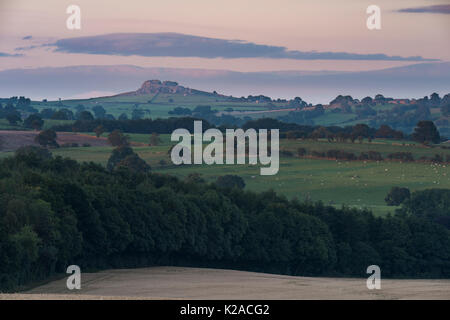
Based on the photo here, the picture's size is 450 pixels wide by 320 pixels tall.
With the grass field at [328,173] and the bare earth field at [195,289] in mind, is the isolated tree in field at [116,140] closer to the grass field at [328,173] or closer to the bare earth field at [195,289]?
the grass field at [328,173]

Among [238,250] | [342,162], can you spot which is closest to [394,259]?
[238,250]

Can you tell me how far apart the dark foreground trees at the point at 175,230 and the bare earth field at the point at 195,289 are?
2834mm

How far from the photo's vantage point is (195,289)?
4266 centimetres

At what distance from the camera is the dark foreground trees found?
172 ft

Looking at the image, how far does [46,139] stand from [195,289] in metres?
114

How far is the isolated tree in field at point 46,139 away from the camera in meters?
150

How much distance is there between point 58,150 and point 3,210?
100615 millimetres

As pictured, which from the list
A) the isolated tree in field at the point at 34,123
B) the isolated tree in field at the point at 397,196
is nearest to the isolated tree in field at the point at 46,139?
the isolated tree in field at the point at 34,123

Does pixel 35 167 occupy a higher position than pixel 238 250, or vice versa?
pixel 35 167

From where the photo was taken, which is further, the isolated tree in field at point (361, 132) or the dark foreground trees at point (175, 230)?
the isolated tree in field at point (361, 132)

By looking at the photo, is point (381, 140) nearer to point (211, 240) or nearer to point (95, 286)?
point (211, 240)

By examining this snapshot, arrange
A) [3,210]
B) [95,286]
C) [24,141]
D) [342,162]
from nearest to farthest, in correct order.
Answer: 1. [95,286]
2. [3,210]
3. [24,141]
4. [342,162]

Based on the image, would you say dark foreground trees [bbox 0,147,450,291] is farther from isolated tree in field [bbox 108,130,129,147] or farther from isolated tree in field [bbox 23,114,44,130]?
isolated tree in field [bbox 23,114,44,130]

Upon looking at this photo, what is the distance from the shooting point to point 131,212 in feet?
220
